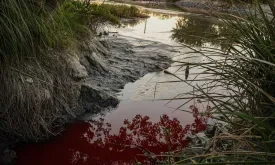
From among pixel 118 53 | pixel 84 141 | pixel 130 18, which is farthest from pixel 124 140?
pixel 130 18

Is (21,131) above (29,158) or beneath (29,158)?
above

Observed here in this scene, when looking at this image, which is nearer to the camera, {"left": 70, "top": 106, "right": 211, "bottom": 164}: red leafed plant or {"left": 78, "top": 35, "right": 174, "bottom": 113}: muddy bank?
{"left": 70, "top": 106, "right": 211, "bottom": 164}: red leafed plant

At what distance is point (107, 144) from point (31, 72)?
1.45 meters

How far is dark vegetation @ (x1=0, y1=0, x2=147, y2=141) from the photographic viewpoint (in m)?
3.38

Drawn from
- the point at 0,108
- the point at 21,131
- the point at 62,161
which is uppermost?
the point at 0,108

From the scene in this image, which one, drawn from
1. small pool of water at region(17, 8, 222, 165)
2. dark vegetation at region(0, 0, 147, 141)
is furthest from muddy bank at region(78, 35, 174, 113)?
dark vegetation at region(0, 0, 147, 141)

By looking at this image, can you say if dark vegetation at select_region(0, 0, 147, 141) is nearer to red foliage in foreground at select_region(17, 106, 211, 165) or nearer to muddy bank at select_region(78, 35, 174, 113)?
red foliage in foreground at select_region(17, 106, 211, 165)

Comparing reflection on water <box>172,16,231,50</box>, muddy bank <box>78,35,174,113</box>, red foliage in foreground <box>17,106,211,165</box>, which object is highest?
reflection on water <box>172,16,231,50</box>

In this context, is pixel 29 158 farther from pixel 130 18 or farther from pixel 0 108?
pixel 130 18

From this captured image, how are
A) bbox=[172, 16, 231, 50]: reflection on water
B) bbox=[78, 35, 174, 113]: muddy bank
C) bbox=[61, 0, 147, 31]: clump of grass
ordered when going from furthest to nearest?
1. bbox=[61, 0, 147, 31]: clump of grass
2. bbox=[78, 35, 174, 113]: muddy bank
3. bbox=[172, 16, 231, 50]: reflection on water

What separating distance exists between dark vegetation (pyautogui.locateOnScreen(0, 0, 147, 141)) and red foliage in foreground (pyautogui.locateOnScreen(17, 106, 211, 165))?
22 cm

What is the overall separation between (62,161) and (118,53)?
18.0ft

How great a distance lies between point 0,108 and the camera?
11.5 feet

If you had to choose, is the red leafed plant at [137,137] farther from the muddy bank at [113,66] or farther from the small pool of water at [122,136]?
the muddy bank at [113,66]
